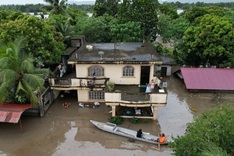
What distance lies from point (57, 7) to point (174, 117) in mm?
27161

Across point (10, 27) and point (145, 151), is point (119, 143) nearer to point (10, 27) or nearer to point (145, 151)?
point (145, 151)

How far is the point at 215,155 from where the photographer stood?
9289 millimetres

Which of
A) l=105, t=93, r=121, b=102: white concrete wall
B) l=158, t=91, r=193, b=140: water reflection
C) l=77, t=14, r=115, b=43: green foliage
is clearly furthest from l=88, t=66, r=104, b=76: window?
l=77, t=14, r=115, b=43: green foliage

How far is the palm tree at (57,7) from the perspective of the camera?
38.3 metres

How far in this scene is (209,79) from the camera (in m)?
27.2

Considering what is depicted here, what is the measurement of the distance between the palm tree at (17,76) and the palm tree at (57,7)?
20320 mm

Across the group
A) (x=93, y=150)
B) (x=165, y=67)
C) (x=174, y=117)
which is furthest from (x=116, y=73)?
(x=165, y=67)

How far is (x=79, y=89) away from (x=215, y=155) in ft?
50.3

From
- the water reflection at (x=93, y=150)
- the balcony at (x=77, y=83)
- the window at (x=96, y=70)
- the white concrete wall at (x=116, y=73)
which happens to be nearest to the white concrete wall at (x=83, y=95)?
the balcony at (x=77, y=83)

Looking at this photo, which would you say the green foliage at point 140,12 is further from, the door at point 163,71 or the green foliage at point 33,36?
the green foliage at point 33,36

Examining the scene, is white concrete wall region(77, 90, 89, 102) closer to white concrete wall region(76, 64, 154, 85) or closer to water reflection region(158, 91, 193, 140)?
white concrete wall region(76, 64, 154, 85)

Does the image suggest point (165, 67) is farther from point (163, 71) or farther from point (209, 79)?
point (209, 79)

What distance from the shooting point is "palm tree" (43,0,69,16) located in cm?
3828

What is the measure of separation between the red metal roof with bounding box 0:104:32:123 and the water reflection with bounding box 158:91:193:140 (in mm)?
11517
